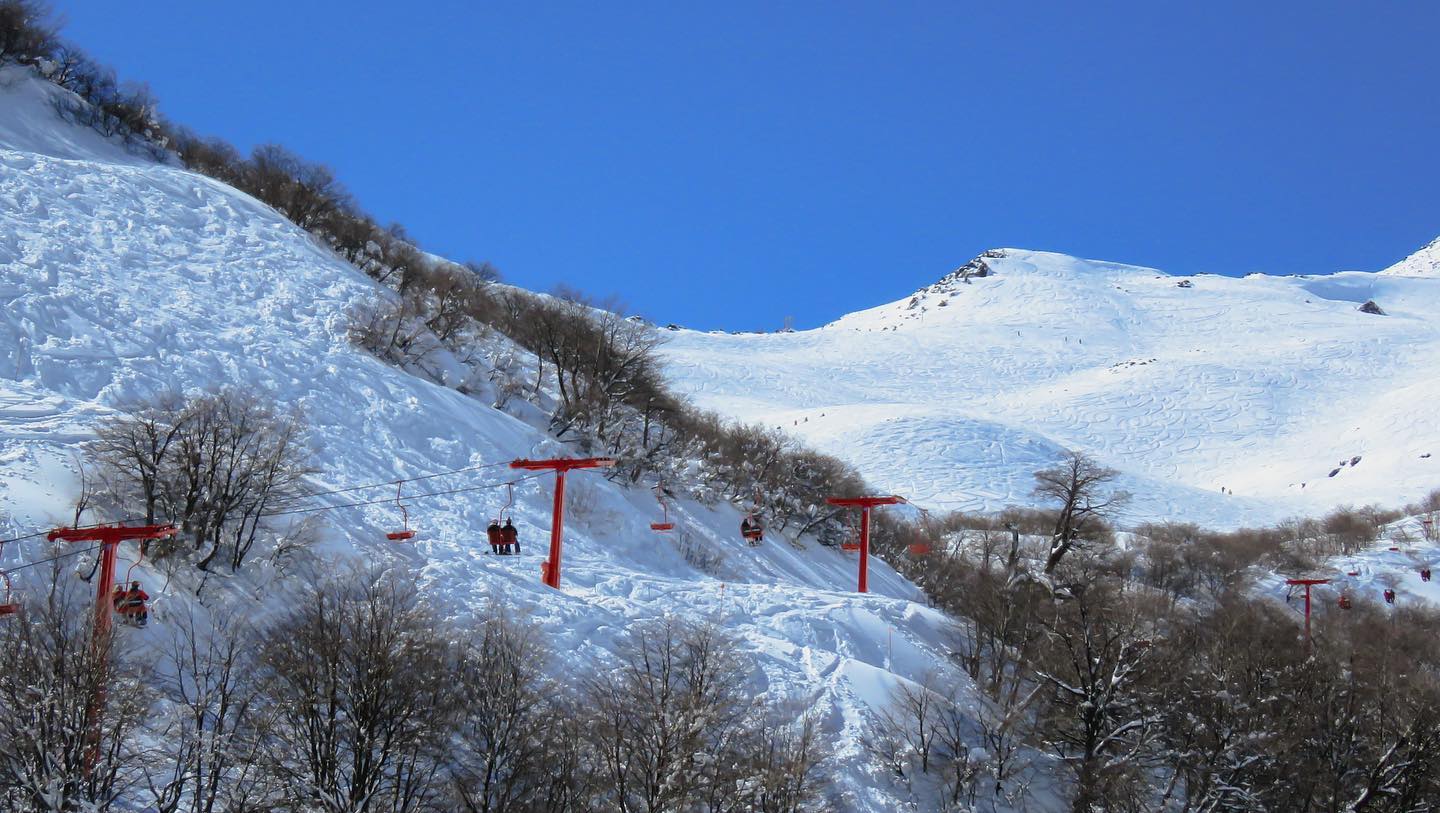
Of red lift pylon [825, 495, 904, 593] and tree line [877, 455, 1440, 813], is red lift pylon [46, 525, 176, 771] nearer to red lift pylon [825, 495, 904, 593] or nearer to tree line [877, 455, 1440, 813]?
tree line [877, 455, 1440, 813]

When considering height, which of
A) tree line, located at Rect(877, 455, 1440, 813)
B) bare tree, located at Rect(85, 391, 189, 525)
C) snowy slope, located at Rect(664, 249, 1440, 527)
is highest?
snowy slope, located at Rect(664, 249, 1440, 527)

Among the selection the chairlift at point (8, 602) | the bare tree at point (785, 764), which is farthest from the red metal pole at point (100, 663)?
the bare tree at point (785, 764)

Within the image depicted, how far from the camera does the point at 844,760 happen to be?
26.1 m

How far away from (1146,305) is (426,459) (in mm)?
134003

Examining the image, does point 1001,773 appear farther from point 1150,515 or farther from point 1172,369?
point 1172,369

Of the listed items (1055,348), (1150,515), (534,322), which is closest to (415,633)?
(534,322)

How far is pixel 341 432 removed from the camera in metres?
34.9

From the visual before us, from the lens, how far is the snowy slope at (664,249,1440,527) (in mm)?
78938

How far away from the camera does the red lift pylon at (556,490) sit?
2678 centimetres

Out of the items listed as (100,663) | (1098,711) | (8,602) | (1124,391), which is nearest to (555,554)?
(8,602)

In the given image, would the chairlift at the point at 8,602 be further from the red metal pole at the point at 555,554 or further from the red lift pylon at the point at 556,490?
the red metal pole at the point at 555,554

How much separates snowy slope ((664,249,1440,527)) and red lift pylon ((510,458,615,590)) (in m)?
26.6

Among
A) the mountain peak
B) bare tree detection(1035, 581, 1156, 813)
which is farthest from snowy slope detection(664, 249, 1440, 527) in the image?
bare tree detection(1035, 581, 1156, 813)

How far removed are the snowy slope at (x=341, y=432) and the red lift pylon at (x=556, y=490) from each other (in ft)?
1.66
